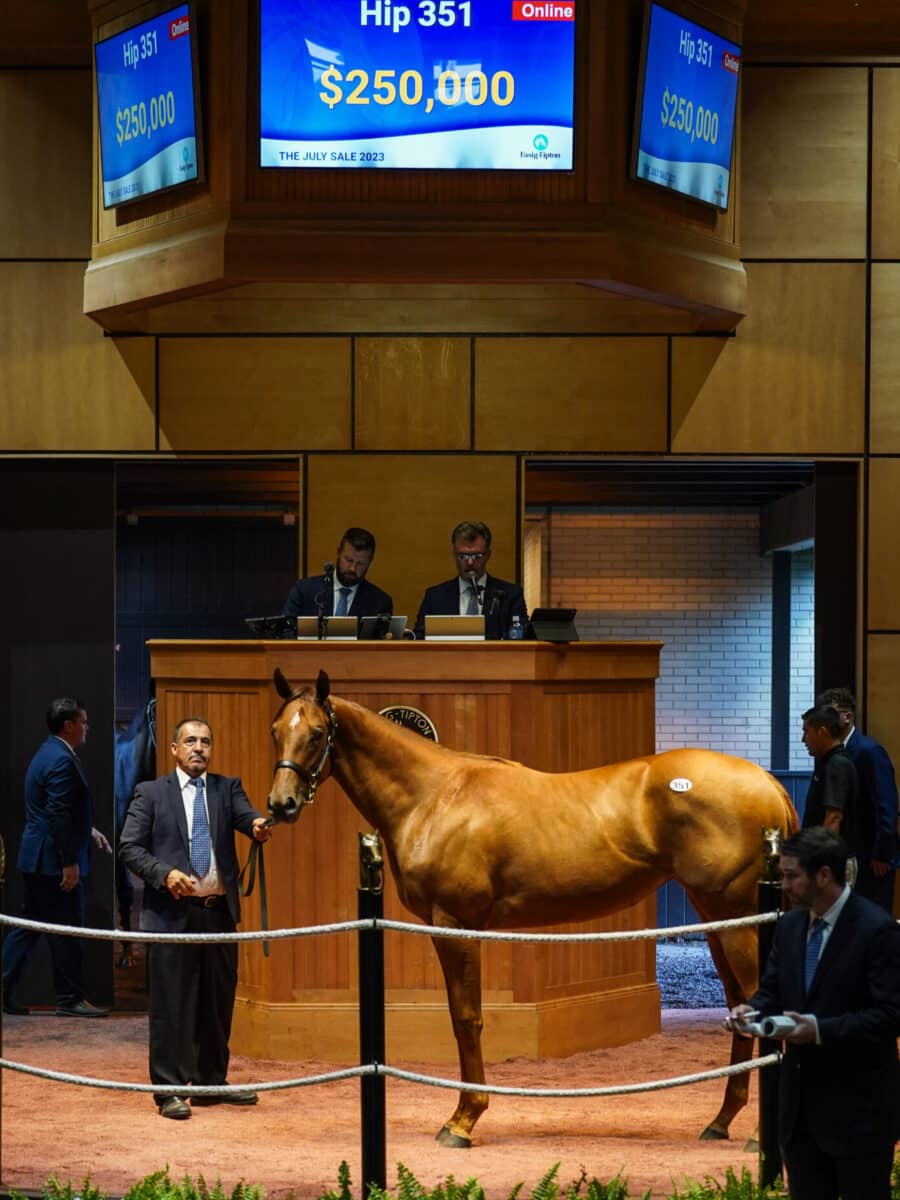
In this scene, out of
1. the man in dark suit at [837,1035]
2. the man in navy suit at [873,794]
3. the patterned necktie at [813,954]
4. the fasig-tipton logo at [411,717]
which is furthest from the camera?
the man in navy suit at [873,794]

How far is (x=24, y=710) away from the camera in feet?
33.7

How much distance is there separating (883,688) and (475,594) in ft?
9.89

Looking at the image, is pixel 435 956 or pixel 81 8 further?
pixel 81 8

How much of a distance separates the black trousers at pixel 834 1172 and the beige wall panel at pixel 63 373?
6.88m

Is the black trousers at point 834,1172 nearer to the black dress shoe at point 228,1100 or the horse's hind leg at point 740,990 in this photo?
the horse's hind leg at point 740,990

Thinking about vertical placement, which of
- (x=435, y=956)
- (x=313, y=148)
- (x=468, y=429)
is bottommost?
(x=435, y=956)

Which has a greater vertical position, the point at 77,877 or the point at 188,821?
the point at 188,821

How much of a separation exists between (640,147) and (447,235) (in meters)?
1.11

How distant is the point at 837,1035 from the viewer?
422 centimetres

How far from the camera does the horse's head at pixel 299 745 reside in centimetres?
646

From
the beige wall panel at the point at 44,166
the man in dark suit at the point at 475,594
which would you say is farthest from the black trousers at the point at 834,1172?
the beige wall panel at the point at 44,166

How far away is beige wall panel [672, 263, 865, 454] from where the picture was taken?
10.3 meters

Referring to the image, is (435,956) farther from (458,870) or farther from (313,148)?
(313,148)

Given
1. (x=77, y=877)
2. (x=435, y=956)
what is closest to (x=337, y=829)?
(x=435, y=956)
